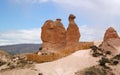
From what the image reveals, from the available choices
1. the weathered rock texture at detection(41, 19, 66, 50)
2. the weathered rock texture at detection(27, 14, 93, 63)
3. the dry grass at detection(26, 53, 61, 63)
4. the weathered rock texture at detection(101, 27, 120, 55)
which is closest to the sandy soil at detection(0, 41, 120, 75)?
the dry grass at detection(26, 53, 61, 63)

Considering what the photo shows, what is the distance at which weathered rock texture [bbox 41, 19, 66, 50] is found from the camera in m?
74.1

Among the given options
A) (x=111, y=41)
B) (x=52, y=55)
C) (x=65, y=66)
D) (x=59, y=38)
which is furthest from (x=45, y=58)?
(x=111, y=41)

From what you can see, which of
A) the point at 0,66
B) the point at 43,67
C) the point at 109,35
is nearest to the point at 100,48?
the point at 109,35

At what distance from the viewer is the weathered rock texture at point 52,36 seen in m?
74.1

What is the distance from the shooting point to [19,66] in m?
60.1

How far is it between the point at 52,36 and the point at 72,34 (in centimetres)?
447

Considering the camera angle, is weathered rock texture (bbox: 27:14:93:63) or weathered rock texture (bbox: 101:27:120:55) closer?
weathered rock texture (bbox: 101:27:120:55)

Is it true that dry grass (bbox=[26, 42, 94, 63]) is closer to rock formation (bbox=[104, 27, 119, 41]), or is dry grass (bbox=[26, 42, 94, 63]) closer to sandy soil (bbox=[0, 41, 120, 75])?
sandy soil (bbox=[0, 41, 120, 75])

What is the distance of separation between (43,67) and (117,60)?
1359 cm

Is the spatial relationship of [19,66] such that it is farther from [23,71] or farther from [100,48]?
[100,48]

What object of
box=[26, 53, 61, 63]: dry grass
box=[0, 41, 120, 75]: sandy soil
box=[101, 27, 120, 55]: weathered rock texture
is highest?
box=[101, 27, 120, 55]: weathered rock texture

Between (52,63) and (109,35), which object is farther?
(109,35)

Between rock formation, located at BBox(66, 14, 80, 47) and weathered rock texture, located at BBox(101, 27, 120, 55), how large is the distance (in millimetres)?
6452

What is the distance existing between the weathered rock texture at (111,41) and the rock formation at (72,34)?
6.45 metres
